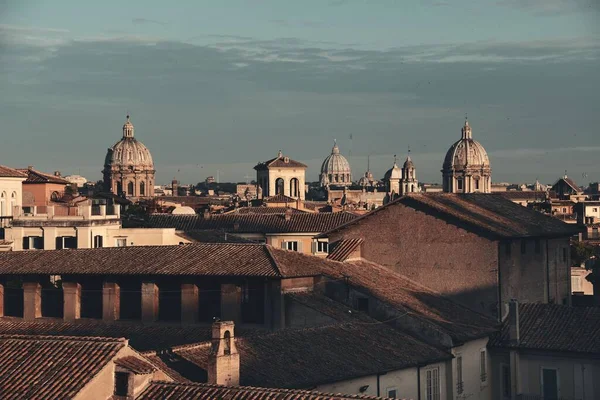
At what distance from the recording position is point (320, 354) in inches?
1228

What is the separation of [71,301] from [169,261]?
2978 mm

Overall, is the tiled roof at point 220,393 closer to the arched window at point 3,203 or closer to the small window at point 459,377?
the small window at point 459,377

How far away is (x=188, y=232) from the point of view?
58719mm

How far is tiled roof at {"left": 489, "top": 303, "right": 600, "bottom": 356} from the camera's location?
37250mm

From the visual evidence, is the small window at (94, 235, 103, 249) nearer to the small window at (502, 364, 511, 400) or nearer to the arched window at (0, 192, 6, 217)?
the arched window at (0, 192, 6, 217)

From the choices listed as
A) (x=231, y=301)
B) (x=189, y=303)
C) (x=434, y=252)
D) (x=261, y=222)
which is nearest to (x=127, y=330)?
(x=189, y=303)

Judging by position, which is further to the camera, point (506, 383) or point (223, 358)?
point (506, 383)

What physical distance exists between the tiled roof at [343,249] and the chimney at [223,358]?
14.7m

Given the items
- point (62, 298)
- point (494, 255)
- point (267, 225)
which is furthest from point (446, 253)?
point (267, 225)

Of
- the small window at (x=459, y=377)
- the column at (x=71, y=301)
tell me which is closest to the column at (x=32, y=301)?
the column at (x=71, y=301)

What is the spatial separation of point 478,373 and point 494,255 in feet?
16.7

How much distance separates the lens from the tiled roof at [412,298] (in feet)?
124

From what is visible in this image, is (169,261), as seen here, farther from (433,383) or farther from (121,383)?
(121,383)

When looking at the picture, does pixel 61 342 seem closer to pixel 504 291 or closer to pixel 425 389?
pixel 425 389
